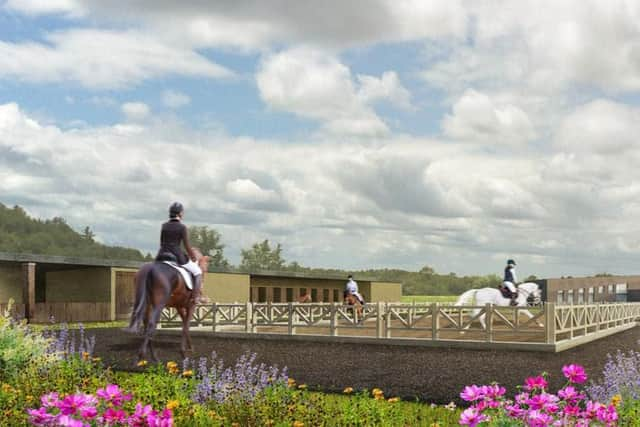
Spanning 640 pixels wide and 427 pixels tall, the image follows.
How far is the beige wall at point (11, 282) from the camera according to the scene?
112 feet

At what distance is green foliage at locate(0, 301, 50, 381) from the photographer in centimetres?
1338

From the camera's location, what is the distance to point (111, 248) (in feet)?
374

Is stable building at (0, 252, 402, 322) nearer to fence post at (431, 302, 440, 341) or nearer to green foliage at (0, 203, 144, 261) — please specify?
fence post at (431, 302, 440, 341)

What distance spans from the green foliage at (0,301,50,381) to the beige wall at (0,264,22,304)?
Result: 21439 millimetres

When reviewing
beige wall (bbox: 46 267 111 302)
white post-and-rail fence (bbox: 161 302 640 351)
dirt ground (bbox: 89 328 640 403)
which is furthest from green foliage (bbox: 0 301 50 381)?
beige wall (bbox: 46 267 111 302)

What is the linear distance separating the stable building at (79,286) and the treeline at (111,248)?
5897 cm

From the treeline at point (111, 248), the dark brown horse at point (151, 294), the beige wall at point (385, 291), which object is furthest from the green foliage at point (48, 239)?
the dark brown horse at point (151, 294)

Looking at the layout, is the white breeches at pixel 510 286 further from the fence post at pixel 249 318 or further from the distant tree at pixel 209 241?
the distant tree at pixel 209 241

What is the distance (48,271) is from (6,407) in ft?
93.5

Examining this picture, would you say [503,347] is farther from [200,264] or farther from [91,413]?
[91,413]

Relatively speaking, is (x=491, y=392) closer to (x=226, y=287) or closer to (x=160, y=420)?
(x=160, y=420)

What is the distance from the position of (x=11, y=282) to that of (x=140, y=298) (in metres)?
21.0

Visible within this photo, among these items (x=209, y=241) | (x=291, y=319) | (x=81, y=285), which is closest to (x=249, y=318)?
(x=291, y=319)

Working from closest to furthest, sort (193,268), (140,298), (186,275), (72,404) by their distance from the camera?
(72,404) → (140,298) → (186,275) → (193,268)
